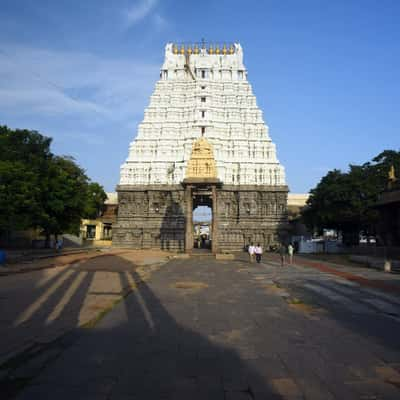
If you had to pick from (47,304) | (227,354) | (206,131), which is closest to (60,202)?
(206,131)

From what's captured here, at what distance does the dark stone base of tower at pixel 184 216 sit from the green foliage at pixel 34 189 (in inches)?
424

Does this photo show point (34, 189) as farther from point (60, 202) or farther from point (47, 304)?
point (47, 304)

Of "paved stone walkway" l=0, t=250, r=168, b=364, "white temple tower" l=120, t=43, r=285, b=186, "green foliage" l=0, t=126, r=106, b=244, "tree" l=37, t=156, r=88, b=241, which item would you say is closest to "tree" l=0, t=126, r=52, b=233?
"green foliage" l=0, t=126, r=106, b=244

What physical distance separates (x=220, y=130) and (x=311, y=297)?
148ft

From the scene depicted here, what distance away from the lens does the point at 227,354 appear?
604 centimetres

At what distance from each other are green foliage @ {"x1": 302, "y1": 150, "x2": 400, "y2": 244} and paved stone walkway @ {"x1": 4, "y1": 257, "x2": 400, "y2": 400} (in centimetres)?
3314

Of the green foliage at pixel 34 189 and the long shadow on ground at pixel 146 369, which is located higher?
the green foliage at pixel 34 189

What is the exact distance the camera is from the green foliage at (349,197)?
4169 centimetres

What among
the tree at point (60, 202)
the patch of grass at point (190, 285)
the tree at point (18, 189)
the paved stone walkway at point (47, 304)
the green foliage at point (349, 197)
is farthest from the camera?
the green foliage at point (349, 197)

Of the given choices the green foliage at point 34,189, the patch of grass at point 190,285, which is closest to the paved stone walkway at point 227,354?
the patch of grass at point 190,285

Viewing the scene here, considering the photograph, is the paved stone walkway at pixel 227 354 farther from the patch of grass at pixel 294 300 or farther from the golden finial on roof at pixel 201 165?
the golden finial on roof at pixel 201 165

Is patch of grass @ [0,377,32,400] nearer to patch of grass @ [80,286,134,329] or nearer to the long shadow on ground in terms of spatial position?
the long shadow on ground

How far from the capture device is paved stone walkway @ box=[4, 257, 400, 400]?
4688mm

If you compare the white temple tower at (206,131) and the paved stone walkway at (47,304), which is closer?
the paved stone walkway at (47,304)
